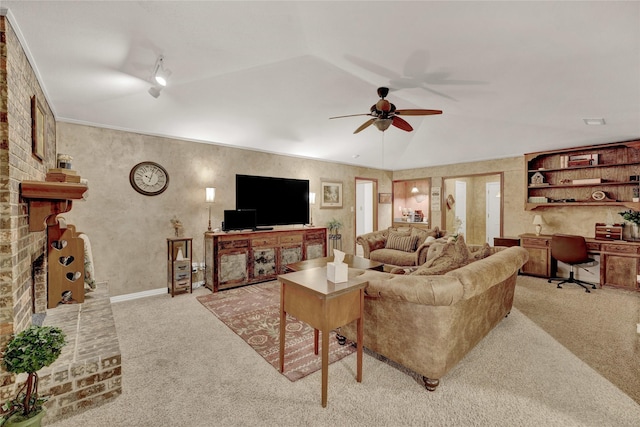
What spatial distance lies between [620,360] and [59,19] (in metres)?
5.17

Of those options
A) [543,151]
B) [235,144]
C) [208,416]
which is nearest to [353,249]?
[235,144]

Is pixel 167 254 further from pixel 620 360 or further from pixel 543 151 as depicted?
pixel 543 151

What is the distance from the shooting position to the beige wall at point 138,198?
3.74m

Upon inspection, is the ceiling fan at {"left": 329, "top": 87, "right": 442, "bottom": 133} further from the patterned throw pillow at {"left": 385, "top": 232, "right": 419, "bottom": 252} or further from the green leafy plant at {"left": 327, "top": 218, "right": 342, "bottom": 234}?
the green leafy plant at {"left": 327, "top": 218, "right": 342, "bottom": 234}

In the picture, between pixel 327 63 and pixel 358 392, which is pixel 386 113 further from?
pixel 358 392

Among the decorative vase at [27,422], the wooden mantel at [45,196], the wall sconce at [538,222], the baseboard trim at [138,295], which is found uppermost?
the wooden mantel at [45,196]

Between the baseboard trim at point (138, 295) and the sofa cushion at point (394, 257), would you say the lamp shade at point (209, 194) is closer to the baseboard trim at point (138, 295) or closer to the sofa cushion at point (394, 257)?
the baseboard trim at point (138, 295)

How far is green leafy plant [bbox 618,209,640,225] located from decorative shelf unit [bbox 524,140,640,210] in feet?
0.30

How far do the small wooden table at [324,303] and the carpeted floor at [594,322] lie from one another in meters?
2.03

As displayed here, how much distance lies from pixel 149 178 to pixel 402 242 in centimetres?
443

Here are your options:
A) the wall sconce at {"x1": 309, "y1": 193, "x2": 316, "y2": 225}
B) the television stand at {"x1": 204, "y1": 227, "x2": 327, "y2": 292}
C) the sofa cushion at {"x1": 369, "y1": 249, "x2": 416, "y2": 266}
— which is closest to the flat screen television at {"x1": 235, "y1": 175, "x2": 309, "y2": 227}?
the wall sconce at {"x1": 309, "y1": 193, "x2": 316, "y2": 225}

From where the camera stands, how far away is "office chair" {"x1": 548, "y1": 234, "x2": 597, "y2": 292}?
4.39 m

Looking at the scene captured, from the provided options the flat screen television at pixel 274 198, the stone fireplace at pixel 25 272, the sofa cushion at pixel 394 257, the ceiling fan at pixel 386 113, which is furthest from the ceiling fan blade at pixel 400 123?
the stone fireplace at pixel 25 272

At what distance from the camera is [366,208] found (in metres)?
8.67
